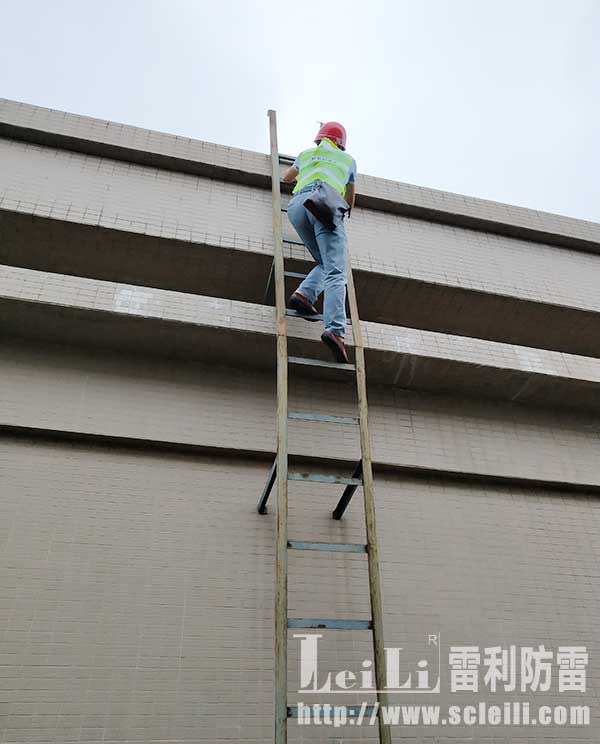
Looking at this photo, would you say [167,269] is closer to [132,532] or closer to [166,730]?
[132,532]

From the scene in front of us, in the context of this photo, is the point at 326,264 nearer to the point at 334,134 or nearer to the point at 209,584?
the point at 334,134

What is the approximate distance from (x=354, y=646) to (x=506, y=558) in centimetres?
165

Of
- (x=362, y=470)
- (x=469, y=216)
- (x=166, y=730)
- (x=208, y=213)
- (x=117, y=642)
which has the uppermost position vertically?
(x=469, y=216)

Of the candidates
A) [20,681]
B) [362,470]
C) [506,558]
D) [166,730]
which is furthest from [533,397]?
[20,681]

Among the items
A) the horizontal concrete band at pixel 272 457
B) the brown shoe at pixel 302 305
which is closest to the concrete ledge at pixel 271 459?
the horizontal concrete band at pixel 272 457

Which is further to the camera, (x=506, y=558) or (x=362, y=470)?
(x=506, y=558)

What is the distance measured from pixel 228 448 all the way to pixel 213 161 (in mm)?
3260

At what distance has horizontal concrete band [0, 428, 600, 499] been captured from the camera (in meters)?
4.63

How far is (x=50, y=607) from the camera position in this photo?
3895 mm

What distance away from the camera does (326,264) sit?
4.70 m

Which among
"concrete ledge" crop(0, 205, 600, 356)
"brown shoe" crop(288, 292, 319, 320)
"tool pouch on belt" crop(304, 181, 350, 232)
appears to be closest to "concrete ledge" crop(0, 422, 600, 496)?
"brown shoe" crop(288, 292, 319, 320)

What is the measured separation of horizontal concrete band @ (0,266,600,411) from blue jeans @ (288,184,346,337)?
50 centimetres

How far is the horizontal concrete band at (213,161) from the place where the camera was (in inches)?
234

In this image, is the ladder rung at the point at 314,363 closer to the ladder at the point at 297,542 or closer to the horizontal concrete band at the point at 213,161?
the ladder at the point at 297,542
